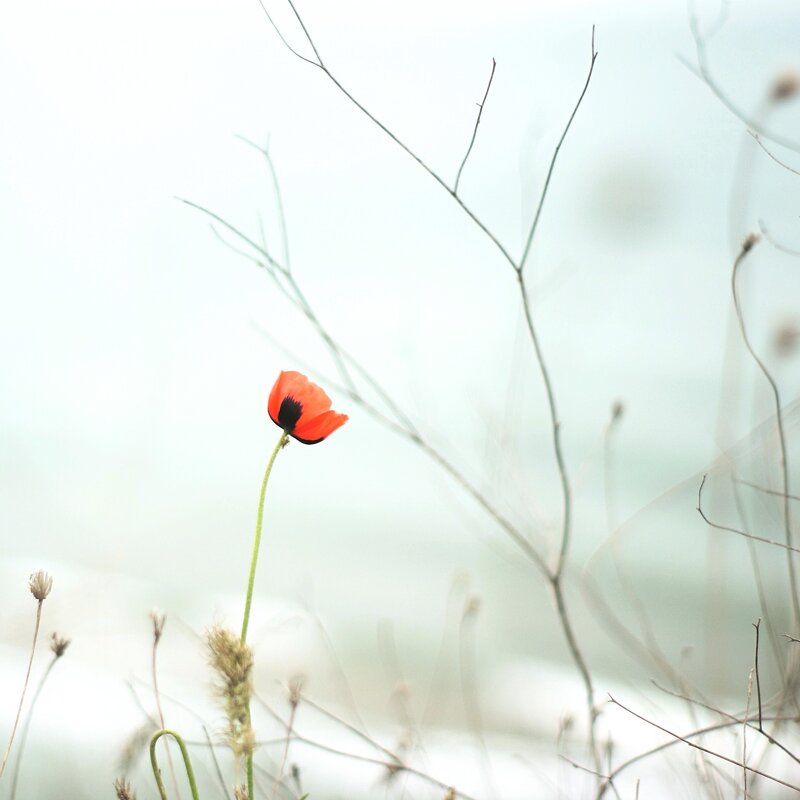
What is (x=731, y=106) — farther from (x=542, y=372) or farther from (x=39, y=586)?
(x=39, y=586)

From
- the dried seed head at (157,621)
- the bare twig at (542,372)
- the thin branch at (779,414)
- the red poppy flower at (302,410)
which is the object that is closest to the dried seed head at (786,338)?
the thin branch at (779,414)

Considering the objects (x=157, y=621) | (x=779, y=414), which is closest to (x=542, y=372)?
(x=779, y=414)

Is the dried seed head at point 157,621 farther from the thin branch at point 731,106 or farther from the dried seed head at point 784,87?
the dried seed head at point 784,87

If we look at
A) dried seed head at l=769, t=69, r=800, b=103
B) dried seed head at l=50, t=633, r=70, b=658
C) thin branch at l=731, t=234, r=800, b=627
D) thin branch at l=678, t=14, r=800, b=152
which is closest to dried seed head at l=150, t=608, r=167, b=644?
dried seed head at l=50, t=633, r=70, b=658

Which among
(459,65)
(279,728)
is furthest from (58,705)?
(459,65)

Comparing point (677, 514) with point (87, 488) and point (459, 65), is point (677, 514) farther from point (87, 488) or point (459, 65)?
point (87, 488)
